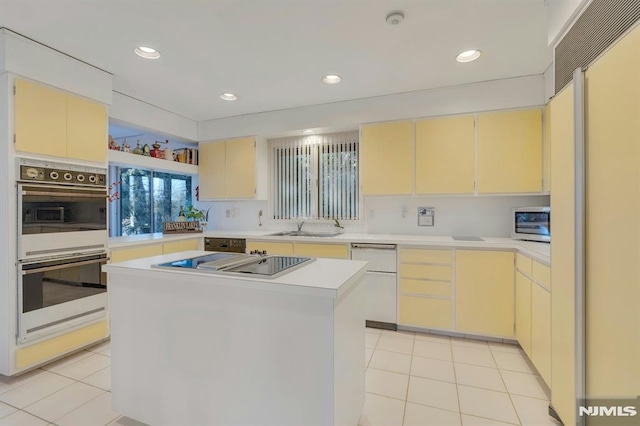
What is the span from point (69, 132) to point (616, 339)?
377 centimetres

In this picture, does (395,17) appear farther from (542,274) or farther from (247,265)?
(542,274)

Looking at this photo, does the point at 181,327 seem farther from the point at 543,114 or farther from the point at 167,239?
the point at 543,114

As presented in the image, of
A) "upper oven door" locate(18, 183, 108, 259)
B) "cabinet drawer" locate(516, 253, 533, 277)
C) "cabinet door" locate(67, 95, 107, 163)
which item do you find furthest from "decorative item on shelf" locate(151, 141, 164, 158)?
"cabinet drawer" locate(516, 253, 533, 277)

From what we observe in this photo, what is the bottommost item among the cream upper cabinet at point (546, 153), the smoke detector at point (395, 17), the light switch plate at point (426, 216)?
the light switch plate at point (426, 216)

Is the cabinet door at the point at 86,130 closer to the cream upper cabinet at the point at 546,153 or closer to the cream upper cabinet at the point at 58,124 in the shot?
the cream upper cabinet at the point at 58,124

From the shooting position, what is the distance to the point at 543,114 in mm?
2850

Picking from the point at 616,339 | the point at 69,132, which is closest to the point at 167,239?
the point at 69,132

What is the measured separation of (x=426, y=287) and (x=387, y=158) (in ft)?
4.85

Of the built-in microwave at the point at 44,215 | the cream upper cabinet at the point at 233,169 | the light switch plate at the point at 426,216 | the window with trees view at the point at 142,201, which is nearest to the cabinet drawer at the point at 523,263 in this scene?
the light switch plate at the point at 426,216

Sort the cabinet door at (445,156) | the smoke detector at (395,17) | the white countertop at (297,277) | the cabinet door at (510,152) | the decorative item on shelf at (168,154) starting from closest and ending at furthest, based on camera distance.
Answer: the white countertop at (297,277)
the smoke detector at (395,17)
the cabinet door at (510,152)
the cabinet door at (445,156)
the decorative item on shelf at (168,154)

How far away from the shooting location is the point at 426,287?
9.83 feet

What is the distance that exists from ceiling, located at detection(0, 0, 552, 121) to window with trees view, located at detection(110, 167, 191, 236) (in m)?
2.27

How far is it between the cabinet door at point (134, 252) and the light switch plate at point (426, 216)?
3067 mm

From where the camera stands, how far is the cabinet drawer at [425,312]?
2939mm
